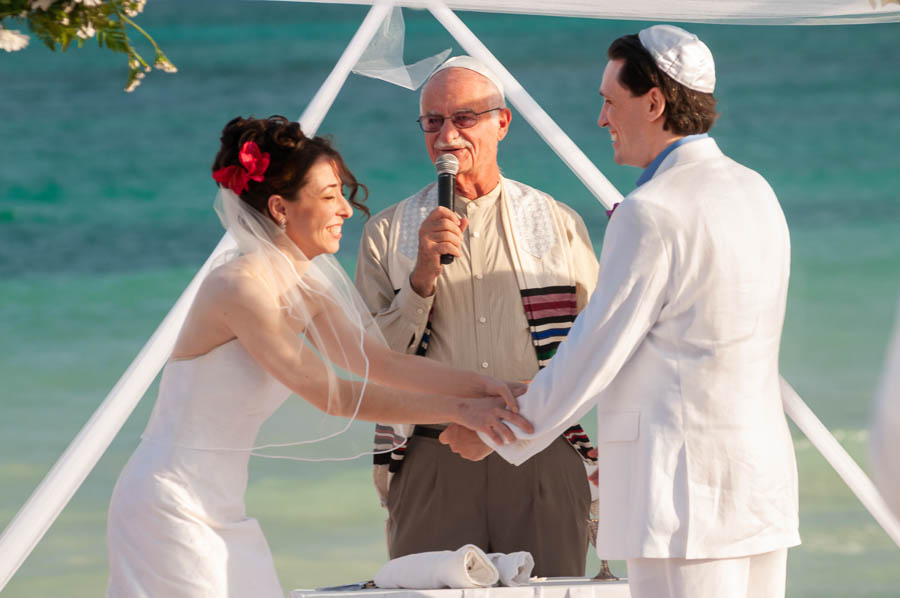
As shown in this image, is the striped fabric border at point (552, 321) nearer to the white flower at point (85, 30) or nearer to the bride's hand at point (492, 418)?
the bride's hand at point (492, 418)

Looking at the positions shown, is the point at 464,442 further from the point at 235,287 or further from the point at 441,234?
the point at 235,287

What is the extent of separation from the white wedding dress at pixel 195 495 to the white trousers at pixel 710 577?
3.07 feet

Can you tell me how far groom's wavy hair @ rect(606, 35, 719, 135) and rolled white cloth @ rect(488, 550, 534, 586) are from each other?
4.35 feet

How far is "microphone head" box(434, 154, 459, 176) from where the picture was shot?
404 cm

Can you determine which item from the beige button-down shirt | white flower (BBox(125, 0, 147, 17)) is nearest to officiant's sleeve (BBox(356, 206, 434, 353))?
the beige button-down shirt

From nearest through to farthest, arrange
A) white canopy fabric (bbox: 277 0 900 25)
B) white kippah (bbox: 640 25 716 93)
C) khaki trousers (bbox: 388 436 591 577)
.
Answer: white kippah (bbox: 640 25 716 93) < khaki trousers (bbox: 388 436 591 577) < white canopy fabric (bbox: 277 0 900 25)

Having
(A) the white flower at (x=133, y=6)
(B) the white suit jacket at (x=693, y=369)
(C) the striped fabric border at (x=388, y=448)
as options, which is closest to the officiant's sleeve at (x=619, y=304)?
(B) the white suit jacket at (x=693, y=369)

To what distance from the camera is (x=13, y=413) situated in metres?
10.8

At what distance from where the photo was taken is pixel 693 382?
303cm

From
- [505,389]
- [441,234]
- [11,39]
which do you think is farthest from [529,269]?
[11,39]

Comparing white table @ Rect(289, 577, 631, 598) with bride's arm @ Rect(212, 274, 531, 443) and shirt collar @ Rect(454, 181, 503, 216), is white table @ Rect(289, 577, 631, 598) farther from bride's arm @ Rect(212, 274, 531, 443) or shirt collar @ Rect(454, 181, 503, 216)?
shirt collar @ Rect(454, 181, 503, 216)

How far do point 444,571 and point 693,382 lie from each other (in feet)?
3.34

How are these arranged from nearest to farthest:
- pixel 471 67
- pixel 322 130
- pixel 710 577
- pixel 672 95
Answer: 1. pixel 710 577
2. pixel 672 95
3. pixel 471 67
4. pixel 322 130

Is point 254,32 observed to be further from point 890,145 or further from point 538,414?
point 538,414
